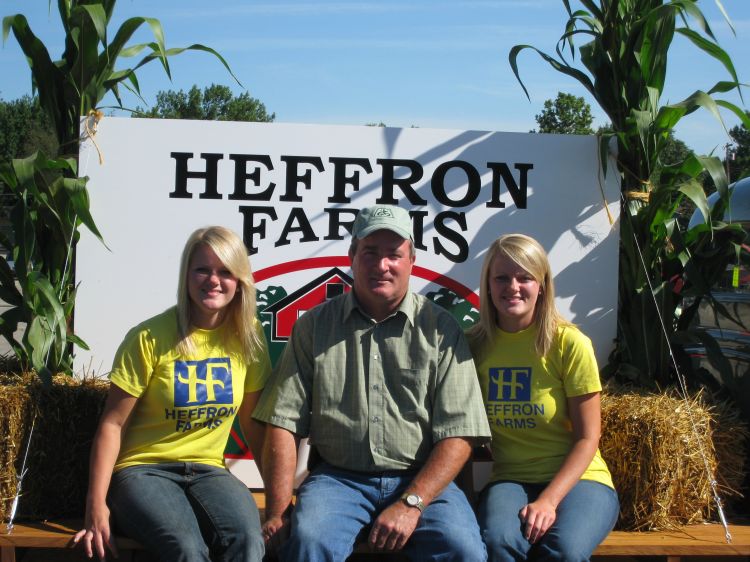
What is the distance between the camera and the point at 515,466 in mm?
3238

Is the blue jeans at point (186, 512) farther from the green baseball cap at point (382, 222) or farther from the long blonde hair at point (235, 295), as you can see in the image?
the green baseball cap at point (382, 222)

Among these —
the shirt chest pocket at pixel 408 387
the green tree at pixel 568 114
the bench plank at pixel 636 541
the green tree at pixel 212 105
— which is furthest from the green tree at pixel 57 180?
the green tree at pixel 212 105

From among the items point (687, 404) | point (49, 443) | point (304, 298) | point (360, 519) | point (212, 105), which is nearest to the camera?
point (360, 519)

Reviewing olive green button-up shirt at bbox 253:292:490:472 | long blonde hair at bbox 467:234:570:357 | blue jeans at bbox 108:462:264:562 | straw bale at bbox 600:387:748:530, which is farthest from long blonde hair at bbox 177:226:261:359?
straw bale at bbox 600:387:748:530

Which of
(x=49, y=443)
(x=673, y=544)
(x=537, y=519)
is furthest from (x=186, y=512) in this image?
(x=673, y=544)

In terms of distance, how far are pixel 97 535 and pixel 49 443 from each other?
719mm

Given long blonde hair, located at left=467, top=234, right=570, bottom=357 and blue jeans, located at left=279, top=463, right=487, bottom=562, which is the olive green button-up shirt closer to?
blue jeans, located at left=279, top=463, right=487, bottom=562

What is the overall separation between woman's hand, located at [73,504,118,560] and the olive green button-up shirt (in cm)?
64

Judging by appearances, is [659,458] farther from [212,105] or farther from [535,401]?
[212,105]

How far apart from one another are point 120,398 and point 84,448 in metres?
0.64

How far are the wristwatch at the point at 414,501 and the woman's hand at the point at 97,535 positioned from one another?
3.44 ft

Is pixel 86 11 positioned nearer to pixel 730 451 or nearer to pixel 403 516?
pixel 403 516

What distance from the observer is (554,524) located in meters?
3.00

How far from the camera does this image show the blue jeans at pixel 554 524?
115 inches
